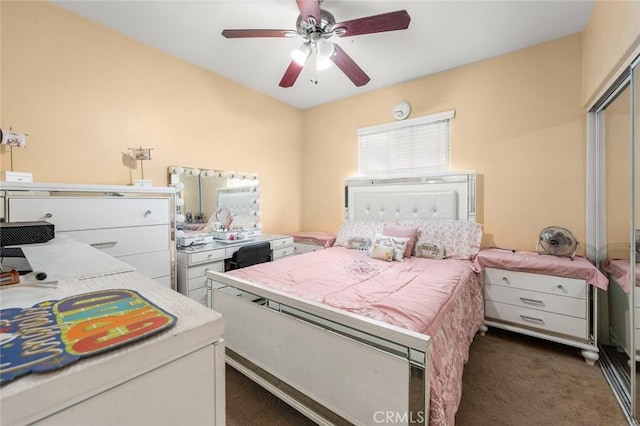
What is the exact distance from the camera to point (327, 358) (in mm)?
1276

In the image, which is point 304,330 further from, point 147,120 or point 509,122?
point 509,122

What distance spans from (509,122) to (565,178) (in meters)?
0.72

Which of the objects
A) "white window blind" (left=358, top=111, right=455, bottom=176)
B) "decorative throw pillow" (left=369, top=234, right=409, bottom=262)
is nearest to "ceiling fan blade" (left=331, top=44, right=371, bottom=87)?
"white window blind" (left=358, top=111, right=455, bottom=176)

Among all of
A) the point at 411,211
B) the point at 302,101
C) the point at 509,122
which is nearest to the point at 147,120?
the point at 302,101

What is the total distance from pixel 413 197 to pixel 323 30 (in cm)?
194

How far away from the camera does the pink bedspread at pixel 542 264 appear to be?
196 centimetres

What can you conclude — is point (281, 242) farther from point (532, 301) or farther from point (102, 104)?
point (532, 301)

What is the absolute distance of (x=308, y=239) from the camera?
3.54 metres

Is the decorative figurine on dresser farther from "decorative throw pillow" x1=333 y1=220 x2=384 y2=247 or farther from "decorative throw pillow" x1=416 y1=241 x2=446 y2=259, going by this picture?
"decorative throw pillow" x1=333 y1=220 x2=384 y2=247

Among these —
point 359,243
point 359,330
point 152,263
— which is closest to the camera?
point 359,330

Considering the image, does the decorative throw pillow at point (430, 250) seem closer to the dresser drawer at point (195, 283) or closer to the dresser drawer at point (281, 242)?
the dresser drawer at point (281, 242)

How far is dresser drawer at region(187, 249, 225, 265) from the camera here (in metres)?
2.31

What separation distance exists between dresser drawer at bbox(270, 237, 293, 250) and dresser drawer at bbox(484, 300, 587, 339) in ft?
6.97

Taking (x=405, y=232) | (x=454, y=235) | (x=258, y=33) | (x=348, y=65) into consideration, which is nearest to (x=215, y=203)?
(x=258, y=33)
